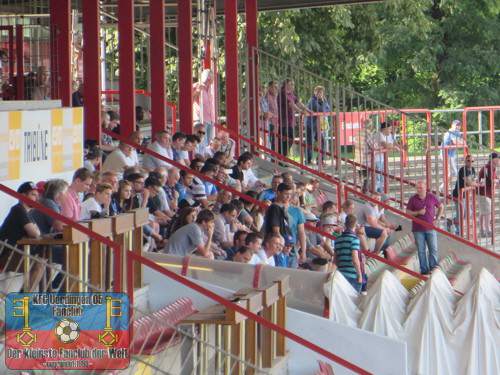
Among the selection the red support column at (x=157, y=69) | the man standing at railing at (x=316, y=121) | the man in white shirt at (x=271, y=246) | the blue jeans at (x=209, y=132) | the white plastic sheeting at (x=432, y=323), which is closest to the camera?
the white plastic sheeting at (x=432, y=323)

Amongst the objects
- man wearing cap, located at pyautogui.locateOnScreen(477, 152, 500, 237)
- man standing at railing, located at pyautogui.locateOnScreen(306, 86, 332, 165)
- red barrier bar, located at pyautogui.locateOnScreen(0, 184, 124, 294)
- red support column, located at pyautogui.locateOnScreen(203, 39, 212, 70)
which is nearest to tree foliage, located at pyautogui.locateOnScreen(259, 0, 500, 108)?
red support column, located at pyautogui.locateOnScreen(203, 39, 212, 70)

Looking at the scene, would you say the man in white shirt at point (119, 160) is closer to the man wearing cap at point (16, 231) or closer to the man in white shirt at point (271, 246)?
the man in white shirt at point (271, 246)

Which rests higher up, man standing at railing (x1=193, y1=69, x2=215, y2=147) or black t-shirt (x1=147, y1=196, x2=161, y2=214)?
man standing at railing (x1=193, y1=69, x2=215, y2=147)

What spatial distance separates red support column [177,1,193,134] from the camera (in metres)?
20.7

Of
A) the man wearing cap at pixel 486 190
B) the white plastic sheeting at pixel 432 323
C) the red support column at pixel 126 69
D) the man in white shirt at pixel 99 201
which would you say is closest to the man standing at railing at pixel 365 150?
the man wearing cap at pixel 486 190

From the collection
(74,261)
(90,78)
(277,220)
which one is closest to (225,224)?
(277,220)

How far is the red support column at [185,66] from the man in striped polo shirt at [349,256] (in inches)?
239

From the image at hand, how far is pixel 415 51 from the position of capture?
4328 cm

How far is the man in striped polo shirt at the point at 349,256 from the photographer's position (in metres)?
15.0

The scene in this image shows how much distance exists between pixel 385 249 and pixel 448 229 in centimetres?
214

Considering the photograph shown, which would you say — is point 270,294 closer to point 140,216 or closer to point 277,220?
point 140,216

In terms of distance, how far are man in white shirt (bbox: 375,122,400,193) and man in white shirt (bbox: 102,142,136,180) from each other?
6545mm

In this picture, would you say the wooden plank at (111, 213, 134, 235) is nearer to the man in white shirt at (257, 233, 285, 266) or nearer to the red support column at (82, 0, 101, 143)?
the man in white shirt at (257, 233, 285, 266)

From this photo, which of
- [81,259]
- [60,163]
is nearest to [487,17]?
[60,163]
